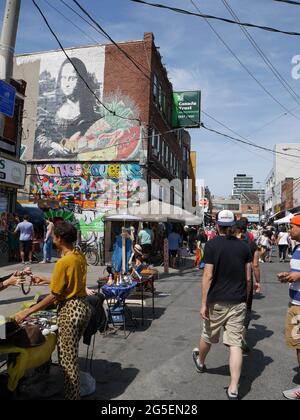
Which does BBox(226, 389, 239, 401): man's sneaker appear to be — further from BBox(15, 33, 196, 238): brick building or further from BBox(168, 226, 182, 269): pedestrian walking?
BBox(15, 33, 196, 238): brick building

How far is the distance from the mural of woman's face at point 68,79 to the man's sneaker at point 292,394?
911 inches

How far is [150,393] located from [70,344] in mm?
1103

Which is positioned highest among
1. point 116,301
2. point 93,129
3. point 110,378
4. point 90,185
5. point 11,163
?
point 93,129

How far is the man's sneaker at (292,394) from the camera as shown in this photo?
4.02 metres

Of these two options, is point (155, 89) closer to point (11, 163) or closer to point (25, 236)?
point (11, 163)

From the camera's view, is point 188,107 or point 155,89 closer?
point 155,89

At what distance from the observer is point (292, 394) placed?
13.3ft

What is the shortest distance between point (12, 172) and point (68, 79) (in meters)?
11.8

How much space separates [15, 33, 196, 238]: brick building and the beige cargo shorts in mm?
18713

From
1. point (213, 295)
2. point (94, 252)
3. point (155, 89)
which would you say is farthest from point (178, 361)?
point (155, 89)

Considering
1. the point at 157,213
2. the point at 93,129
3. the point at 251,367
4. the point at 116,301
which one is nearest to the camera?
the point at 251,367

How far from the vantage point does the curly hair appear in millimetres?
3789

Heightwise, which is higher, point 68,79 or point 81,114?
point 68,79
